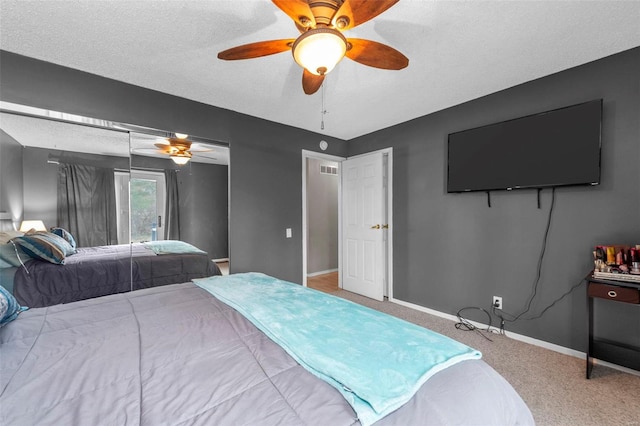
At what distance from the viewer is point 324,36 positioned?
129 centimetres

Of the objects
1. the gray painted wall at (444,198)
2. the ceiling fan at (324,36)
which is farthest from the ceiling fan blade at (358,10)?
the gray painted wall at (444,198)

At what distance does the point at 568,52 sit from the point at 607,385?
2.49m

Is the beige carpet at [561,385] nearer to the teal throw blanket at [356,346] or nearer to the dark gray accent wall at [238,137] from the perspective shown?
the teal throw blanket at [356,346]

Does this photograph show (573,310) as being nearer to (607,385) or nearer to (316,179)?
(607,385)

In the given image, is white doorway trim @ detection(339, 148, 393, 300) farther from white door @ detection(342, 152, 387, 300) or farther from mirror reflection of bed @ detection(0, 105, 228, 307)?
mirror reflection of bed @ detection(0, 105, 228, 307)

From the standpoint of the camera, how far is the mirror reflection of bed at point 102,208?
204 cm

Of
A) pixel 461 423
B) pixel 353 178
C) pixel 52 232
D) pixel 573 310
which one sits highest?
pixel 353 178

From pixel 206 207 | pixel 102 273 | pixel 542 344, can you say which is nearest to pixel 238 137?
pixel 206 207

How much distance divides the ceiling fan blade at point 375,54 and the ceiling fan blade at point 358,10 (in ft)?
0.40

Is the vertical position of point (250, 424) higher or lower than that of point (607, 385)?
higher

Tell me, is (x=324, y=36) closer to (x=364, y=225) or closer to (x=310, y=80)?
(x=310, y=80)

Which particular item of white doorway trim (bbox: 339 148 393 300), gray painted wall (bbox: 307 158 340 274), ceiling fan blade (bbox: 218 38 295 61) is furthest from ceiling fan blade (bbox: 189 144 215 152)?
gray painted wall (bbox: 307 158 340 274)

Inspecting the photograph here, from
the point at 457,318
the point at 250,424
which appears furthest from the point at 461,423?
the point at 457,318

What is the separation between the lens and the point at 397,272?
144 inches
